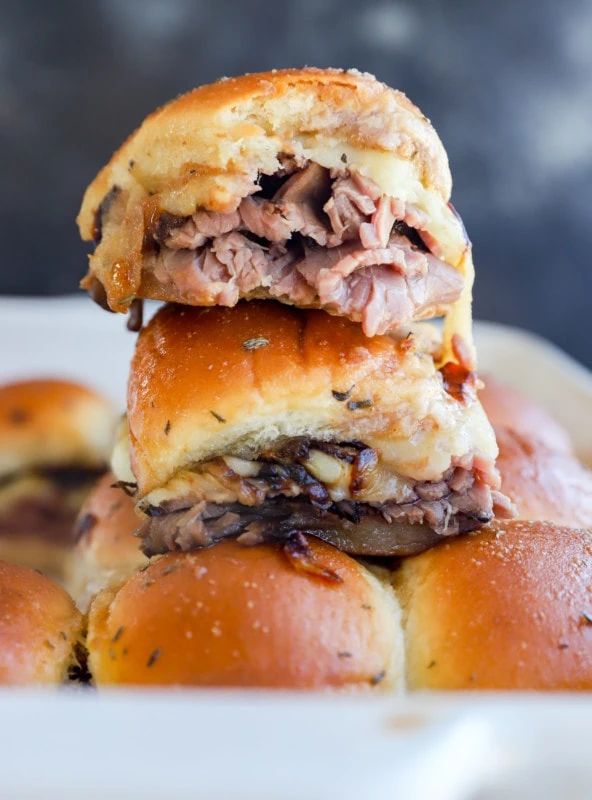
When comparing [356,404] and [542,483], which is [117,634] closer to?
[356,404]

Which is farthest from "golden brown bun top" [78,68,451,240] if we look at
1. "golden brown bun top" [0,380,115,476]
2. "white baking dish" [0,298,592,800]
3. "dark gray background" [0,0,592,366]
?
"dark gray background" [0,0,592,366]

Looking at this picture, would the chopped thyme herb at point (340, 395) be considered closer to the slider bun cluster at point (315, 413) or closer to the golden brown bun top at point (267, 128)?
the slider bun cluster at point (315, 413)

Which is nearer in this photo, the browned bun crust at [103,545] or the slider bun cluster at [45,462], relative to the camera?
the browned bun crust at [103,545]

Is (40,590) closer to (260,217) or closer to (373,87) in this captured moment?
(260,217)

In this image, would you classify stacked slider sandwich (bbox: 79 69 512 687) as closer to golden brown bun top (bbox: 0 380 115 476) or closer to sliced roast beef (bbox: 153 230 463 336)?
sliced roast beef (bbox: 153 230 463 336)

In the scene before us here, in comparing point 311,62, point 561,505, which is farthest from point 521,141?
point 561,505

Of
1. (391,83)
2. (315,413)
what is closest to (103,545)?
(315,413)

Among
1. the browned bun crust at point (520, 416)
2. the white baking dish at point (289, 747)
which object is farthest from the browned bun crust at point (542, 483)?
the white baking dish at point (289, 747)
